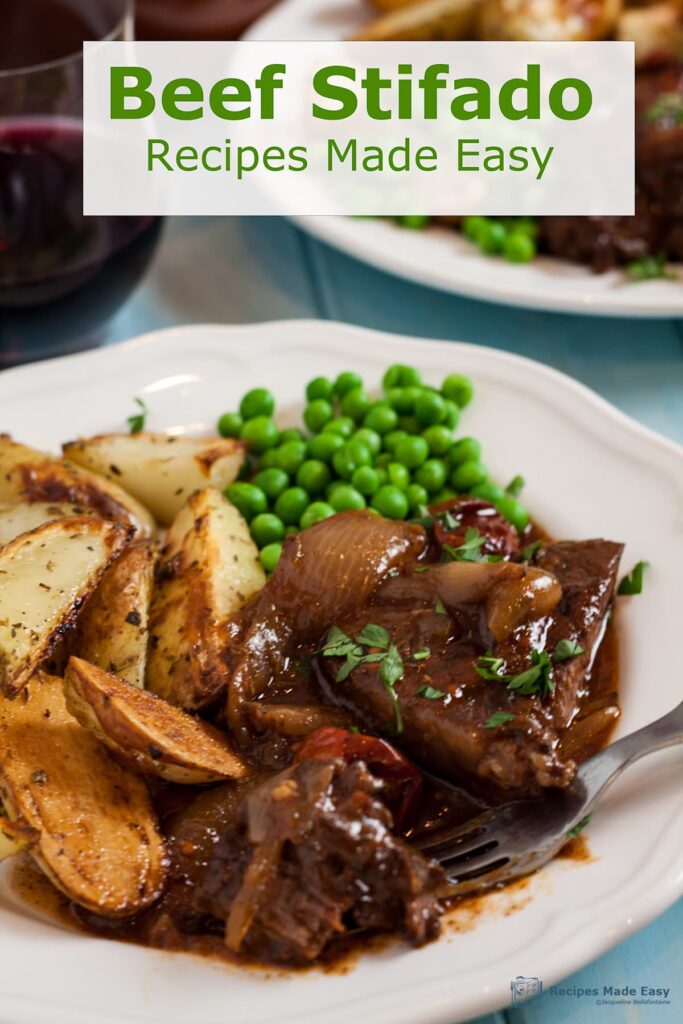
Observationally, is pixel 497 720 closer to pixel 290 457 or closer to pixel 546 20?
pixel 290 457

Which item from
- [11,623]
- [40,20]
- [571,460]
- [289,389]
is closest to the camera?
[11,623]

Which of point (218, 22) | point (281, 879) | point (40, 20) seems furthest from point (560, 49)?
point (281, 879)

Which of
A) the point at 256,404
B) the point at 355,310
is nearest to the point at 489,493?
the point at 256,404

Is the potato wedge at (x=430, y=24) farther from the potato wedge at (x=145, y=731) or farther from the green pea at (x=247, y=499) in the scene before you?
the potato wedge at (x=145, y=731)

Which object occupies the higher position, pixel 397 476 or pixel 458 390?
pixel 458 390

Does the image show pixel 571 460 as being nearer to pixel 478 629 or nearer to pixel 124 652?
pixel 478 629
